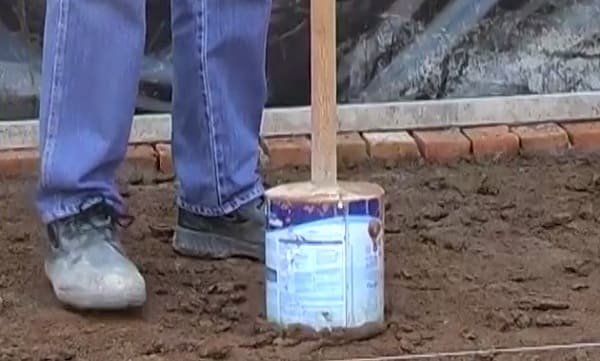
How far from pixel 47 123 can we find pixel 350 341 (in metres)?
0.55

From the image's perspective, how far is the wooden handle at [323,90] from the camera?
2.26 meters

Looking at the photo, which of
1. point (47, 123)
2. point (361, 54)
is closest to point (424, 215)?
point (361, 54)

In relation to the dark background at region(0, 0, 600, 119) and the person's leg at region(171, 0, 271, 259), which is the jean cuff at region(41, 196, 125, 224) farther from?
the dark background at region(0, 0, 600, 119)

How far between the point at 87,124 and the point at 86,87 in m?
0.05

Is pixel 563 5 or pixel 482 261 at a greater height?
pixel 563 5

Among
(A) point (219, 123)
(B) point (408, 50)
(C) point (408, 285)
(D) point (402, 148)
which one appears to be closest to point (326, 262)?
(C) point (408, 285)

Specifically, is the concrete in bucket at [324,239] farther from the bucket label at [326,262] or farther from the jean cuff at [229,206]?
the jean cuff at [229,206]

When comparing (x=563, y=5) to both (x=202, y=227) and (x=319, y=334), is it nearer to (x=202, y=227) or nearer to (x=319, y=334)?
(x=202, y=227)

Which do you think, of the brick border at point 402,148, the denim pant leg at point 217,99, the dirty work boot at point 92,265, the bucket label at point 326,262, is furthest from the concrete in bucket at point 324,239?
the brick border at point 402,148

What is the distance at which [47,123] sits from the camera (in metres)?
2.36

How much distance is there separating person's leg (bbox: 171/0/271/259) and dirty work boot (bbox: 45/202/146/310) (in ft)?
0.77

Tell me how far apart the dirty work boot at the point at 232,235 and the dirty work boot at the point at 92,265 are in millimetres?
253

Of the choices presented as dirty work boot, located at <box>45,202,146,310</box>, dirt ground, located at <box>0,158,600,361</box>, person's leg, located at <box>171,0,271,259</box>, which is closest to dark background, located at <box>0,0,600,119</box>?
dirt ground, located at <box>0,158,600,361</box>

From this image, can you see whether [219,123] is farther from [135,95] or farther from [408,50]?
[408,50]
